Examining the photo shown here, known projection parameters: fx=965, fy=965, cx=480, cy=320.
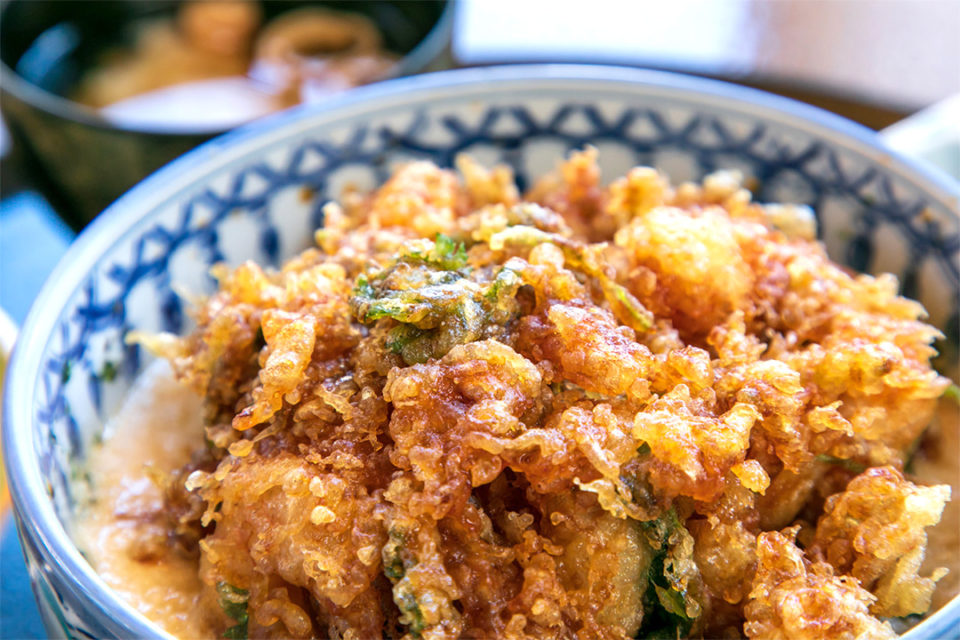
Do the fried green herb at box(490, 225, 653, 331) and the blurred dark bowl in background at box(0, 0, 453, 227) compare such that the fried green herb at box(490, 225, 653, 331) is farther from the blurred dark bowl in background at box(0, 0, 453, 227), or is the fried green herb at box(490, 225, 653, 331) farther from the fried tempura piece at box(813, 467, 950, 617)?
the blurred dark bowl in background at box(0, 0, 453, 227)

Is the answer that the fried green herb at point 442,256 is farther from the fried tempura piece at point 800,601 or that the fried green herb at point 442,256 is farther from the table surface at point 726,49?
the table surface at point 726,49

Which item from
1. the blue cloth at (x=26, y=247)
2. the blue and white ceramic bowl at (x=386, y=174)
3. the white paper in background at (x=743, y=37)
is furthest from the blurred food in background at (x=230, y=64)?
the blue and white ceramic bowl at (x=386, y=174)

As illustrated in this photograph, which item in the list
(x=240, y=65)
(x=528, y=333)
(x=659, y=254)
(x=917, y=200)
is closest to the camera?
(x=528, y=333)

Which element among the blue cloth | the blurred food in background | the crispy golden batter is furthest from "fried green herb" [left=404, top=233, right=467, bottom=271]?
the blurred food in background

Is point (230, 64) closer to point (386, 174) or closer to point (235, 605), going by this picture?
point (386, 174)

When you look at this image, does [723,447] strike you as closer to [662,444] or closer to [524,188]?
[662,444]

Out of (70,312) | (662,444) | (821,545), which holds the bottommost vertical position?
(70,312)

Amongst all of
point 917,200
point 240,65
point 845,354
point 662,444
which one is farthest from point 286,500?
point 240,65
